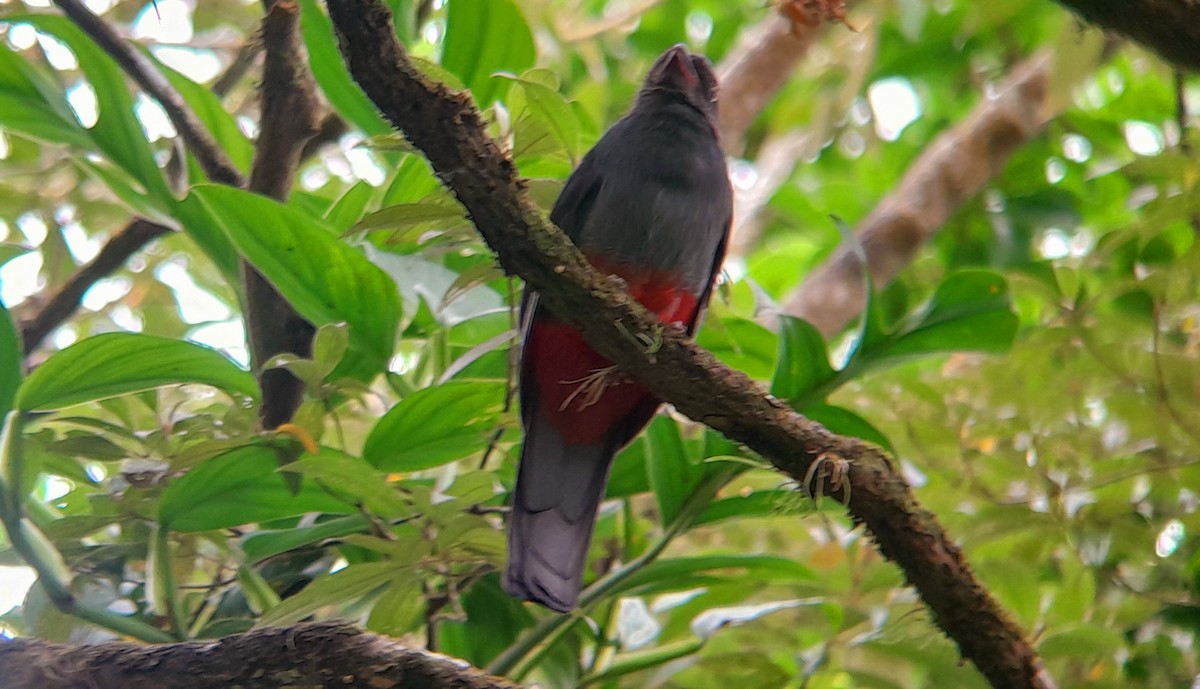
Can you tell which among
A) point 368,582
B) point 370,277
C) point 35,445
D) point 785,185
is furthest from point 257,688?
point 785,185

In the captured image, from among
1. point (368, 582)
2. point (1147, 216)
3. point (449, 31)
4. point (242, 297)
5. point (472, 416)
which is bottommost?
point (1147, 216)

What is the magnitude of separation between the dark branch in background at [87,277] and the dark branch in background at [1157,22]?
186 cm

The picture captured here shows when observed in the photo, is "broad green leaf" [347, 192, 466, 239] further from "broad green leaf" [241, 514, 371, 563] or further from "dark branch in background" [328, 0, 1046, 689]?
"broad green leaf" [241, 514, 371, 563]

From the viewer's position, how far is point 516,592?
179 cm

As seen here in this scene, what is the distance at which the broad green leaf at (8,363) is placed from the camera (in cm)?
167

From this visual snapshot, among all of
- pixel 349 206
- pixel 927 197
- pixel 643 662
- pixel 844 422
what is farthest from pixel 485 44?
pixel 927 197

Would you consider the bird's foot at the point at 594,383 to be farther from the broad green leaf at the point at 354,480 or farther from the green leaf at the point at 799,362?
the broad green leaf at the point at 354,480

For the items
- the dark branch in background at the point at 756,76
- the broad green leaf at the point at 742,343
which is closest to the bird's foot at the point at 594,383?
the broad green leaf at the point at 742,343

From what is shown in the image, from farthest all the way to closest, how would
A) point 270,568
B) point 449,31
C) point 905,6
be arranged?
point 905,6 < point 449,31 < point 270,568

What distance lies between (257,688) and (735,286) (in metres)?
1.59

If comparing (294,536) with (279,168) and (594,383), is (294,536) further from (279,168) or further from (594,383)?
(279,168)

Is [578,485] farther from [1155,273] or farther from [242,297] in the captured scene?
[1155,273]

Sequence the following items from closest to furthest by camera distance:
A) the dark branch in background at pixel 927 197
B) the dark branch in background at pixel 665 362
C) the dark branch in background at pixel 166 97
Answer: the dark branch in background at pixel 665 362
the dark branch in background at pixel 166 97
the dark branch in background at pixel 927 197

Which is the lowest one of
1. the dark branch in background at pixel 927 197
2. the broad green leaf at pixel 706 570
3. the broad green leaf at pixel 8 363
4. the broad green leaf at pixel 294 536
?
the dark branch in background at pixel 927 197
